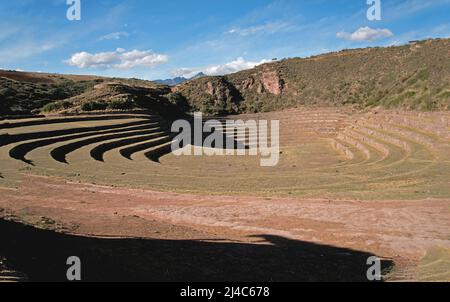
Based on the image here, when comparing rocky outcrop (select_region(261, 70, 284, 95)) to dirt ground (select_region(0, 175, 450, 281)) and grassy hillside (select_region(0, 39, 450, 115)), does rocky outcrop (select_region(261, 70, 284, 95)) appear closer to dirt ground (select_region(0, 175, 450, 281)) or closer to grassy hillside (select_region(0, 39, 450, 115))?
grassy hillside (select_region(0, 39, 450, 115))

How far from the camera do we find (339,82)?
6262 cm

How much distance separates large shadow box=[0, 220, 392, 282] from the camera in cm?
809

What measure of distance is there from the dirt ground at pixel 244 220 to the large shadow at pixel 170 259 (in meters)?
0.11

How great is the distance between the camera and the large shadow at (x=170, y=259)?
26.6 ft

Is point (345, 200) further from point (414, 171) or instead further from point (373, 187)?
point (414, 171)

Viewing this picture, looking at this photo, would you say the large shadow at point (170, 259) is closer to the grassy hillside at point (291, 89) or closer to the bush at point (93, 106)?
the grassy hillside at point (291, 89)

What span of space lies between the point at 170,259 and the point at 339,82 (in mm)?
57647

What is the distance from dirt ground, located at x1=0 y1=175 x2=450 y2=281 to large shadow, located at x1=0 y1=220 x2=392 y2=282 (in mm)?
107

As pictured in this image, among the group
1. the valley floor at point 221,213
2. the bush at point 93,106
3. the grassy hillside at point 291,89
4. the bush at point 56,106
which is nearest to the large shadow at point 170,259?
the valley floor at point 221,213

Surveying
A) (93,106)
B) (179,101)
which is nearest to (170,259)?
(93,106)

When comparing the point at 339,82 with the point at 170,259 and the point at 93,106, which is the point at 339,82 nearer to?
the point at 93,106

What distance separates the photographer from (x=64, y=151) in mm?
27000

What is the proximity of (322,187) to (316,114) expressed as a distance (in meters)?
33.0
